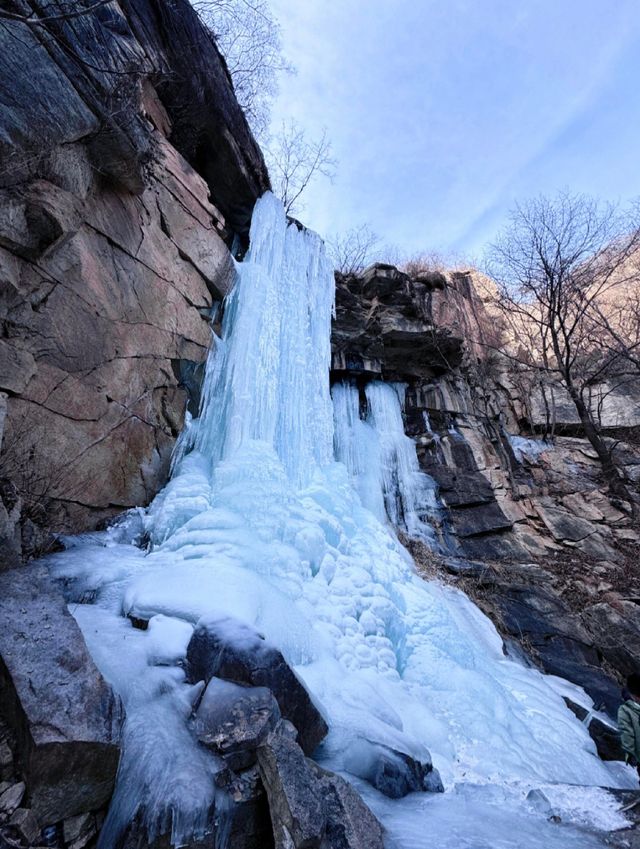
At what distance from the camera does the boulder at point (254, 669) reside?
2.28 metres

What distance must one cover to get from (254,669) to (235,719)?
0.34 m

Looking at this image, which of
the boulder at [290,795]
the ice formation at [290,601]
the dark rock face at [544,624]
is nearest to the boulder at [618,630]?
the dark rock face at [544,624]

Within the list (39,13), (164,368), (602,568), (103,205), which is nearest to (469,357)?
(602,568)

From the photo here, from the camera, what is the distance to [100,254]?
445 cm

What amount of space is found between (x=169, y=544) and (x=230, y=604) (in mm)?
1453

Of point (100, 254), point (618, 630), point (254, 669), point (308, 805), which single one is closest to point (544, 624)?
point (618, 630)

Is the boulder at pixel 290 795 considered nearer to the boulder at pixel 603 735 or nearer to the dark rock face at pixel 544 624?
the boulder at pixel 603 735

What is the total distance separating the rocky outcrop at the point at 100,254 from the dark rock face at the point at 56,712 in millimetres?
749

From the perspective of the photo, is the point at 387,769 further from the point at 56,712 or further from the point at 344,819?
the point at 56,712

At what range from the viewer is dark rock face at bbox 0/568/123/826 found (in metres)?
1.41

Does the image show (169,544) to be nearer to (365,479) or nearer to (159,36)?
(365,479)

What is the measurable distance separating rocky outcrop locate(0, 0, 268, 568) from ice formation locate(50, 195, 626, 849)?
2.01 ft

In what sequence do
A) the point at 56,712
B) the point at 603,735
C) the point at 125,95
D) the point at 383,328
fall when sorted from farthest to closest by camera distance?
the point at 383,328
the point at 603,735
the point at 125,95
the point at 56,712

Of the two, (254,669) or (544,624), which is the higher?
(254,669)
